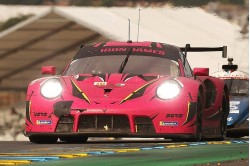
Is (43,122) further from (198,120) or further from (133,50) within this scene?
(133,50)

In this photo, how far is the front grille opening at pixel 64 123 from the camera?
12.5 m

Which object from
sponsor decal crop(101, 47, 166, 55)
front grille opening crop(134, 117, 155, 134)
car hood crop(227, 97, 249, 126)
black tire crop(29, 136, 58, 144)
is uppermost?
sponsor decal crop(101, 47, 166, 55)

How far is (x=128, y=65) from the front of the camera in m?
13.6

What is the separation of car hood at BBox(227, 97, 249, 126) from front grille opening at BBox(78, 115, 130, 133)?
21.3 ft

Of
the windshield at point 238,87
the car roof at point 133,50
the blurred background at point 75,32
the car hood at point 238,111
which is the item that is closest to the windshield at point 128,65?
the car roof at point 133,50

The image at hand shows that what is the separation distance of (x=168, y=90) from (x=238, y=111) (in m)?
6.37

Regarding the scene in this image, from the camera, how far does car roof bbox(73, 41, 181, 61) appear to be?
13.9 m

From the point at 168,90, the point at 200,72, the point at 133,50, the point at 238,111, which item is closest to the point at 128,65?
the point at 133,50

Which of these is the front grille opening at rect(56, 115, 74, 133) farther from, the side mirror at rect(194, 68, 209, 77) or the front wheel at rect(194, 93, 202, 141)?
the side mirror at rect(194, 68, 209, 77)

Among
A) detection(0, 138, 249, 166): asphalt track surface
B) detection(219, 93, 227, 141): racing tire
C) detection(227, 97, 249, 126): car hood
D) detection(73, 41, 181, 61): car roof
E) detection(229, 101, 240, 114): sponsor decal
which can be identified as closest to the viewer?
detection(0, 138, 249, 166): asphalt track surface

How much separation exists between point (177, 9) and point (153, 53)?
253 inches

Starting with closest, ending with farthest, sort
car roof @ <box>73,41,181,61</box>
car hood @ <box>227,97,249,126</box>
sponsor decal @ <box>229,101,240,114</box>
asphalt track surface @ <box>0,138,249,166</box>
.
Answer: asphalt track surface @ <box>0,138,249,166</box>, car roof @ <box>73,41,181,61</box>, car hood @ <box>227,97,249,126</box>, sponsor decal @ <box>229,101,240,114</box>

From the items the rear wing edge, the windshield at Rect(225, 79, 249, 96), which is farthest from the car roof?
the windshield at Rect(225, 79, 249, 96)

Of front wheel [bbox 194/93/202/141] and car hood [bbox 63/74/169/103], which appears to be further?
front wheel [bbox 194/93/202/141]
